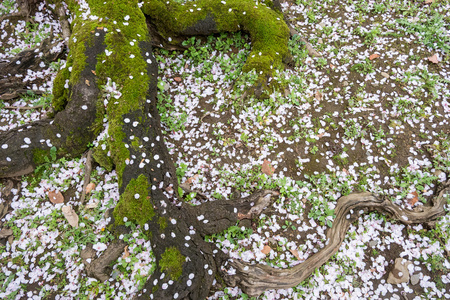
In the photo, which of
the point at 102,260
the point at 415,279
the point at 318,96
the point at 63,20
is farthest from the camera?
the point at 63,20

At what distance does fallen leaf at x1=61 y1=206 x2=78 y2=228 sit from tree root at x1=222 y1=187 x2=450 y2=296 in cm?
255

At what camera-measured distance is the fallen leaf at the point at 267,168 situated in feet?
15.5

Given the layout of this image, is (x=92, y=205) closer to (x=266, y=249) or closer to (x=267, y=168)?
(x=266, y=249)

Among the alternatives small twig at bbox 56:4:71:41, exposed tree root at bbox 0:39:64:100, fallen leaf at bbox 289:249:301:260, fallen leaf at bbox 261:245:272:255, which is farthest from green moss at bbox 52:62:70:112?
fallen leaf at bbox 289:249:301:260

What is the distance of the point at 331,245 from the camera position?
407cm

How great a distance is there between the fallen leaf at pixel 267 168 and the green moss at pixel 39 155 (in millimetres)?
3836

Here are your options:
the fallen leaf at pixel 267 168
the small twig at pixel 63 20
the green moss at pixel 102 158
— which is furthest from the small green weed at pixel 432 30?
the small twig at pixel 63 20

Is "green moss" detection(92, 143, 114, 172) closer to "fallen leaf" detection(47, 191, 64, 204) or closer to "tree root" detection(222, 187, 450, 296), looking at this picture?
"fallen leaf" detection(47, 191, 64, 204)

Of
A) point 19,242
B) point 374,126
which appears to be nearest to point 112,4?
point 19,242

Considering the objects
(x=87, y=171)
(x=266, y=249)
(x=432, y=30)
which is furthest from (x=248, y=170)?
(x=432, y=30)

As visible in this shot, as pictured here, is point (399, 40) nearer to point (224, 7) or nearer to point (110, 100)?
point (224, 7)

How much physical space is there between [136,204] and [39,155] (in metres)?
2.20

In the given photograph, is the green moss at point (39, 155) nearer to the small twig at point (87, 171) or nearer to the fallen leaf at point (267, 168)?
the small twig at point (87, 171)

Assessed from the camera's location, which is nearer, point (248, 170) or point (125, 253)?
point (125, 253)
